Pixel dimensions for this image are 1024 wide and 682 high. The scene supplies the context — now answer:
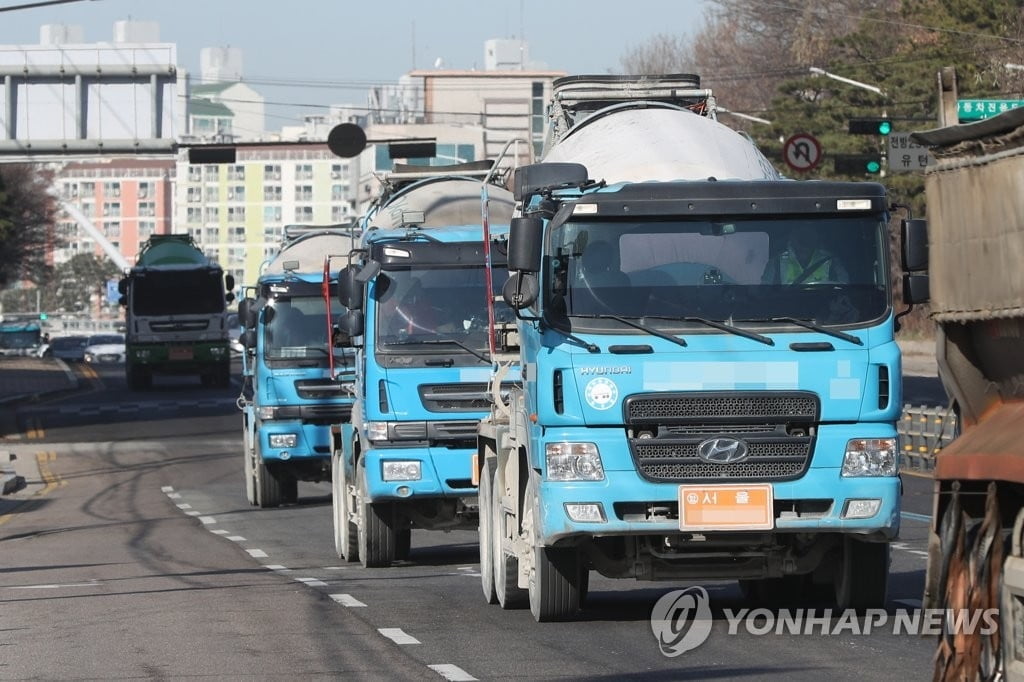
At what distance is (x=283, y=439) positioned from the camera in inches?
998

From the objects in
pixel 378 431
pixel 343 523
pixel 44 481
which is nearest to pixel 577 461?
pixel 378 431

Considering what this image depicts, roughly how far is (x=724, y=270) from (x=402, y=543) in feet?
22.4

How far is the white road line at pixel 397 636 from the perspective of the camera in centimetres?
1177

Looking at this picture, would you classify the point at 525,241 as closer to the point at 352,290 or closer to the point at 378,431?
the point at 378,431

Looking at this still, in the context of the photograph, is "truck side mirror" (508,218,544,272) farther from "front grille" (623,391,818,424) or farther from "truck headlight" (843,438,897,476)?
"truck headlight" (843,438,897,476)

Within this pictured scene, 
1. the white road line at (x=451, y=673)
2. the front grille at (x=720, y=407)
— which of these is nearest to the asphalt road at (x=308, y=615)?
the white road line at (x=451, y=673)

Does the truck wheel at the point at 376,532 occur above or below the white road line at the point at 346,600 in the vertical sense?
above

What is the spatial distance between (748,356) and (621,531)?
124 centimetres

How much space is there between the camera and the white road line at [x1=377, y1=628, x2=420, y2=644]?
11766mm

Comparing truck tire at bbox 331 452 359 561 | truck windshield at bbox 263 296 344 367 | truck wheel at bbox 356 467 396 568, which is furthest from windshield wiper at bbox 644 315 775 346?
truck windshield at bbox 263 296 344 367

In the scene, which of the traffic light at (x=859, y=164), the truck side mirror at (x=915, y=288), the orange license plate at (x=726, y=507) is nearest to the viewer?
the truck side mirror at (x=915, y=288)

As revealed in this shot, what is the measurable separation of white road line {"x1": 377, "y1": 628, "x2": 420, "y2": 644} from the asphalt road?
2cm

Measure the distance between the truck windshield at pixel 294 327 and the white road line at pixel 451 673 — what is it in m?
15.5

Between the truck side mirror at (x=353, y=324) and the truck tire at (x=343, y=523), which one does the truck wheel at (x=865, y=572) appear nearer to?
the truck side mirror at (x=353, y=324)
